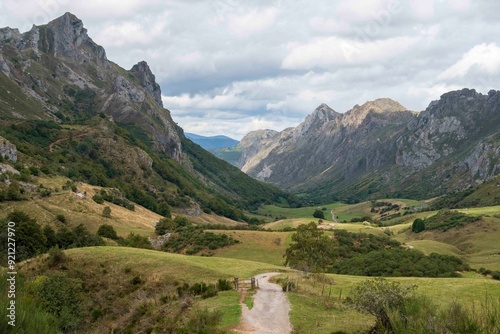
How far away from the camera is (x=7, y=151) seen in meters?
122

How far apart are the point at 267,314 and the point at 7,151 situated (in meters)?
123

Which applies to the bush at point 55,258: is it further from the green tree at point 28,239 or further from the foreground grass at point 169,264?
the green tree at point 28,239

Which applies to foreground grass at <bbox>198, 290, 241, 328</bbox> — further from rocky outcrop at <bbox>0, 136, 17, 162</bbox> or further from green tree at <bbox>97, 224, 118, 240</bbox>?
rocky outcrop at <bbox>0, 136, 17, 162</bbox>

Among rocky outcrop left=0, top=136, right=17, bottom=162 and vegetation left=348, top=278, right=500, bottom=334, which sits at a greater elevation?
rocky outcrop left=0, top=136, right=17, bottom=162

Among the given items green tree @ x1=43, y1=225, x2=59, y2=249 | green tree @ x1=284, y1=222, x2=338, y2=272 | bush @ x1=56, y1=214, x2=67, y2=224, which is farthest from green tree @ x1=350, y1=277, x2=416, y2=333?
bush @ x1=56, y1=214, x2=67, y2=224

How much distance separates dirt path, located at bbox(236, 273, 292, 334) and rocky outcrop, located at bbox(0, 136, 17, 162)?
11498 cm

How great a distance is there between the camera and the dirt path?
1015 inches

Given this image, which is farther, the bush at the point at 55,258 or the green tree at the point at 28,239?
the green tree at the point at 28,239

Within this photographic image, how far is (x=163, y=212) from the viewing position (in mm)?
162625

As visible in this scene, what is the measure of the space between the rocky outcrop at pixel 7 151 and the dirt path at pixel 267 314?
114975 mm

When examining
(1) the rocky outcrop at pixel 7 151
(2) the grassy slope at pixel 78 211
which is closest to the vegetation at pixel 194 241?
(2) the grassy slope at pixel 78 211

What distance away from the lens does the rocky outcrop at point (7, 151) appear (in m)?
119

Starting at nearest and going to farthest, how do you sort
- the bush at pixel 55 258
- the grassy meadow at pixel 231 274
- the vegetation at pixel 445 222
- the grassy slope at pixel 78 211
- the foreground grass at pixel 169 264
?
the grassy meadow at pixel 231 274
the foreground grass at pixel 169 264
the bush at pixel 55 258
the grassy slope at pixel 78 211
the vegetation at pixel 445 222

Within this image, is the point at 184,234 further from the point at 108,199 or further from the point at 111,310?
the point at 111,310
